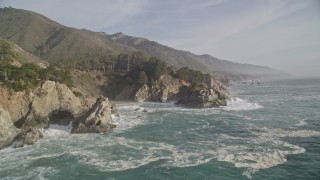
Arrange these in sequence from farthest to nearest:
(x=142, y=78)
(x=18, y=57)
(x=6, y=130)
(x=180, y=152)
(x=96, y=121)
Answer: (x=142, y=78) → (x=18, y=57) → (x=96, y=121) → (x=6, y=130) → (x=180, y=152)

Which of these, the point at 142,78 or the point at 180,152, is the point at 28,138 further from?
the point at 142,78

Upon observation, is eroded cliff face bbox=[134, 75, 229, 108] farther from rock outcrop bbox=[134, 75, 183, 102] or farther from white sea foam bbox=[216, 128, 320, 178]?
white sea foam bbox=[216, 128, 320, 178]

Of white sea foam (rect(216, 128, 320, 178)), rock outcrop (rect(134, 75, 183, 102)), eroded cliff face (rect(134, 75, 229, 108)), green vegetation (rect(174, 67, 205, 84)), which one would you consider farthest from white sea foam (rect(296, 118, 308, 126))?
green vegetation (rect(174, 67, 205, 84))

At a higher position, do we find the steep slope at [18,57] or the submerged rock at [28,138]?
the steep slope at [18,57]

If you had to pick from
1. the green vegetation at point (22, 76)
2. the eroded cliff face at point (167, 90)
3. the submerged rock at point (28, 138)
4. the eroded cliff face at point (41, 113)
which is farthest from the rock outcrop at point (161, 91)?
Result: the submerged rock at point (28, 138)

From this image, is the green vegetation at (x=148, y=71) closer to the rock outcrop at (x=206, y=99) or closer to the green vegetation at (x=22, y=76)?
the rock outcrop at (x=206, y=99)

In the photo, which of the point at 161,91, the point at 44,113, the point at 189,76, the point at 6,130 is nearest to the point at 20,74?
the point at 44,113

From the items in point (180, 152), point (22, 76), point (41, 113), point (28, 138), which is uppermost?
point (22, 76)

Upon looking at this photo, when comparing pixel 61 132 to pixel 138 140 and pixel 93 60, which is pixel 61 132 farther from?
pixel 93 60
